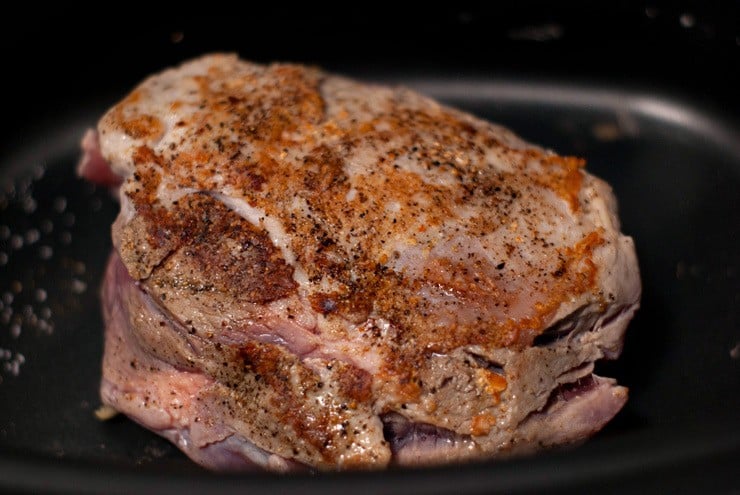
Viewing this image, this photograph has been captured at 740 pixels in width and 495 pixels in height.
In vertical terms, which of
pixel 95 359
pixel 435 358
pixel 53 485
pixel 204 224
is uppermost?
pixel 204 224

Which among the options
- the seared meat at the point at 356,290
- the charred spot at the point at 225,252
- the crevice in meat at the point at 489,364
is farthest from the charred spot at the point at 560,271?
the charred spot at the point at 225,252

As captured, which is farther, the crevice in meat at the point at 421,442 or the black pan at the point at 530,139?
the crevice in meat at the point at 421,442

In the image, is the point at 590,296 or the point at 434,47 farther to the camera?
the point at 434,47

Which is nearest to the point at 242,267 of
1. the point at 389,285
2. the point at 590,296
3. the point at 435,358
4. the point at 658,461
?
the point at 389,285

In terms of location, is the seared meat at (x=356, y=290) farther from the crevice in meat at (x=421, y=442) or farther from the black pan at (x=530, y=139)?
the black pan at (x=530, y=139)

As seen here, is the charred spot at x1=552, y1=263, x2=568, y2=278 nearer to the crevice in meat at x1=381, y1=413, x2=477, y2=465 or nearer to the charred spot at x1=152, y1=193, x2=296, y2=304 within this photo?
the crevice in meat at x1=381, y1=413, x2=477, y2=465

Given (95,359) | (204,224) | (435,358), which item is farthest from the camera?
(95,359)

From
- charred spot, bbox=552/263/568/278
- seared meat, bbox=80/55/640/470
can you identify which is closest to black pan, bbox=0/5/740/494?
seared meat, bbox=80/55/640/470

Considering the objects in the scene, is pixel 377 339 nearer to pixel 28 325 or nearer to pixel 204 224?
pixel 204 224
